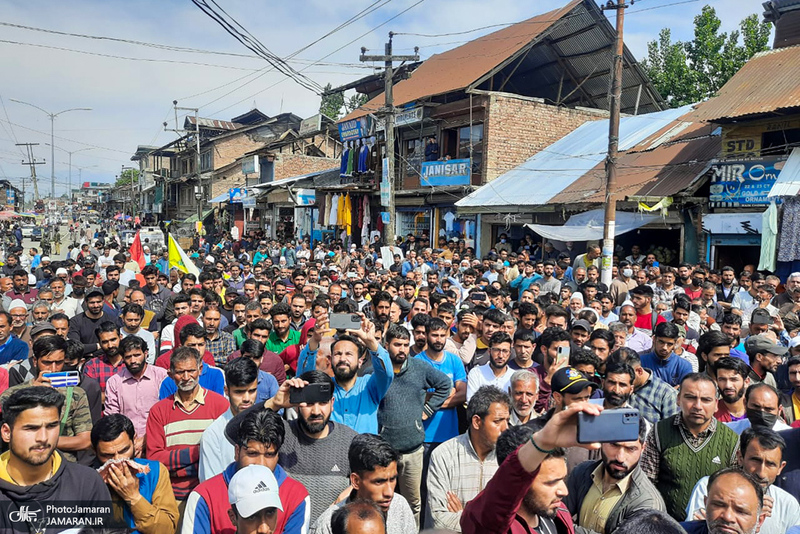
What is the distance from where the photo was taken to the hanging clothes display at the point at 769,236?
12.0 metres

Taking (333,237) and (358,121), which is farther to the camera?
(333,237)

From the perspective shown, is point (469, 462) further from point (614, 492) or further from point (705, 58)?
point (705, 58)

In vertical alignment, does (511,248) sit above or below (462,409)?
above

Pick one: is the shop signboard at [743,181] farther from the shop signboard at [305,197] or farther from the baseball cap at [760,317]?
the shop signboard at [305,197]

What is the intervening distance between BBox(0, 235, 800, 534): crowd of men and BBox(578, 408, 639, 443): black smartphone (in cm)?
4

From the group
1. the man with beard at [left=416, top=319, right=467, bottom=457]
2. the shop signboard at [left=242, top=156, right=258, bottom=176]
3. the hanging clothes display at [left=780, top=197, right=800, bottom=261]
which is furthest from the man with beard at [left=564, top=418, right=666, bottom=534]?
the shop signboard at [left=242, top=156, right=258, bottom=176]

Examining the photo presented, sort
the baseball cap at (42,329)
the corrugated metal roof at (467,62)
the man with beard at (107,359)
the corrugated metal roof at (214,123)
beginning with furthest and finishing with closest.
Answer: the corrugated metal roof at (214,123) → the corrugated metal roof at (467,62) → the baseball cap at (42,329) → the man with beard at (107,359)

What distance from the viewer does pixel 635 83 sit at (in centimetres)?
2052

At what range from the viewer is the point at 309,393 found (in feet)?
11.3

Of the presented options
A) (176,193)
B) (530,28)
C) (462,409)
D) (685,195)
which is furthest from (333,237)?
(176,193)

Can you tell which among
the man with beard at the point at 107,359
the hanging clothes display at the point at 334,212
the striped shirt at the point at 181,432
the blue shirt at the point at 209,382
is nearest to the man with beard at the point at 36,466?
the striped shirt at the point at 181,432

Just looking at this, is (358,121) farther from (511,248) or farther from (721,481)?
(721,481)

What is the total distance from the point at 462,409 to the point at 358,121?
19019 millimetres

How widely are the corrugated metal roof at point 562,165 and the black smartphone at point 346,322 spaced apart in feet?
41.3
